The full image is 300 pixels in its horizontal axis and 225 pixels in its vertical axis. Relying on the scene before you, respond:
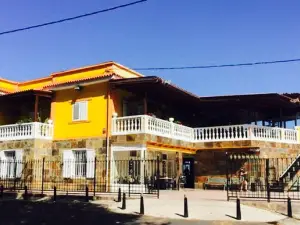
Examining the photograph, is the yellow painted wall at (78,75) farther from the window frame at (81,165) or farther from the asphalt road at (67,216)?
the asphalt road at (67,216)

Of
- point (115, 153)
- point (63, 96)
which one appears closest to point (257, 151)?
point (115, 153)

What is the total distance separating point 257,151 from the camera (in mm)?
→ 22594

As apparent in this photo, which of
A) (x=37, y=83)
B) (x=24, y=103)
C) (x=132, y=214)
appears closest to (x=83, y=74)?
(x=37, y=83)

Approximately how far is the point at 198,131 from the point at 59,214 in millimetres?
12497

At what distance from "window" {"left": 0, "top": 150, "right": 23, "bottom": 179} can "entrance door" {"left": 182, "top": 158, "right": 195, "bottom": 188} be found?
10347 mm

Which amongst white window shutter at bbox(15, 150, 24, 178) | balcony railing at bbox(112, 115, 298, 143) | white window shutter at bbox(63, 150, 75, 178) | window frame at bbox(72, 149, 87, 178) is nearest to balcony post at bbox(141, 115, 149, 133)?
balcony railing at bbox(112, 115, 298, 143)

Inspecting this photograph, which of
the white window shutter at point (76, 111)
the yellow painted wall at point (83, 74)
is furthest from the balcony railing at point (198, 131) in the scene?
the yellow painted wall at point (83, 74)

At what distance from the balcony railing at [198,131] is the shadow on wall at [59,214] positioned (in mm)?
6084

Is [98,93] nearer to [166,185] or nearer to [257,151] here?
[166,185]

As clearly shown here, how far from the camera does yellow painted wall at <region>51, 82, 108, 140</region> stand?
72.4ft

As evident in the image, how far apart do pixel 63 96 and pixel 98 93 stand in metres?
2.81

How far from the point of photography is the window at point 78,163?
862 inches

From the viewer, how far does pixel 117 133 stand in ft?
69.7

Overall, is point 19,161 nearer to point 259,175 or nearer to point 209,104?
point 209,104
